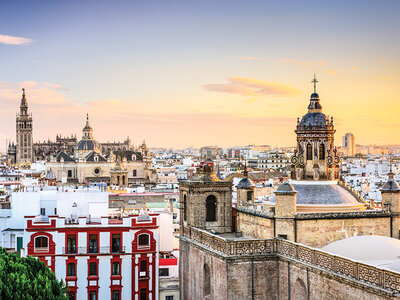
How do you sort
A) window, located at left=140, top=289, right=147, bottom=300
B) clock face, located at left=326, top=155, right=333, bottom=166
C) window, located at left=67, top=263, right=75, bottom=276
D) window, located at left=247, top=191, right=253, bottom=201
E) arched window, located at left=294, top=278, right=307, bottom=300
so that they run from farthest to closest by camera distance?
window, located at left=140, top=289, right=147, bottom=300
window, located at left=67, top=263, right=75, bottom=276
window, located at left=247, top=191, right=253, bottom=201
clock face, located at left=326, top=155, right=333, bottom=166
arched window, located at left=294, top=278, right=307, bottom=300

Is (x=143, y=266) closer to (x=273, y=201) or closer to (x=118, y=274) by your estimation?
(x=118, y=274)

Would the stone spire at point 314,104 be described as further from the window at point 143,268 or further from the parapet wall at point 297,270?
the window at point 143,268

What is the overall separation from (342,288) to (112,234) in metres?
16.9

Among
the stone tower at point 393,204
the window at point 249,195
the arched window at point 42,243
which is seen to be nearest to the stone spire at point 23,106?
the arched window at point 42,243

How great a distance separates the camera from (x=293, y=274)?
22750 mm

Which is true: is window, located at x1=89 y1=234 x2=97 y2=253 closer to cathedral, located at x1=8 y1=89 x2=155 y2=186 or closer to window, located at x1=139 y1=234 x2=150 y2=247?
window, located at x1=139 y1=234 x2=150 y2=247

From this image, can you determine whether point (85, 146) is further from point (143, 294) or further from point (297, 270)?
point (297, 270)

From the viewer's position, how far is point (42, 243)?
33000mm

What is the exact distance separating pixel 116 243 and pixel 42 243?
12.7 ft

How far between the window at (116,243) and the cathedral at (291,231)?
5011mm

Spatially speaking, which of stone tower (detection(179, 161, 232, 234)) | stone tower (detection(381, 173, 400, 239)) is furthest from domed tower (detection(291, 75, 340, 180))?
stone tower (detection(179, 161, 232, 234))

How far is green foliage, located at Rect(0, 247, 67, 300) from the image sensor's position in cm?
2080

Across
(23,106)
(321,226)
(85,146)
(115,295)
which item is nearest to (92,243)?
(115,295)

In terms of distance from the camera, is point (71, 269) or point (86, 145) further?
point (86, 145)
